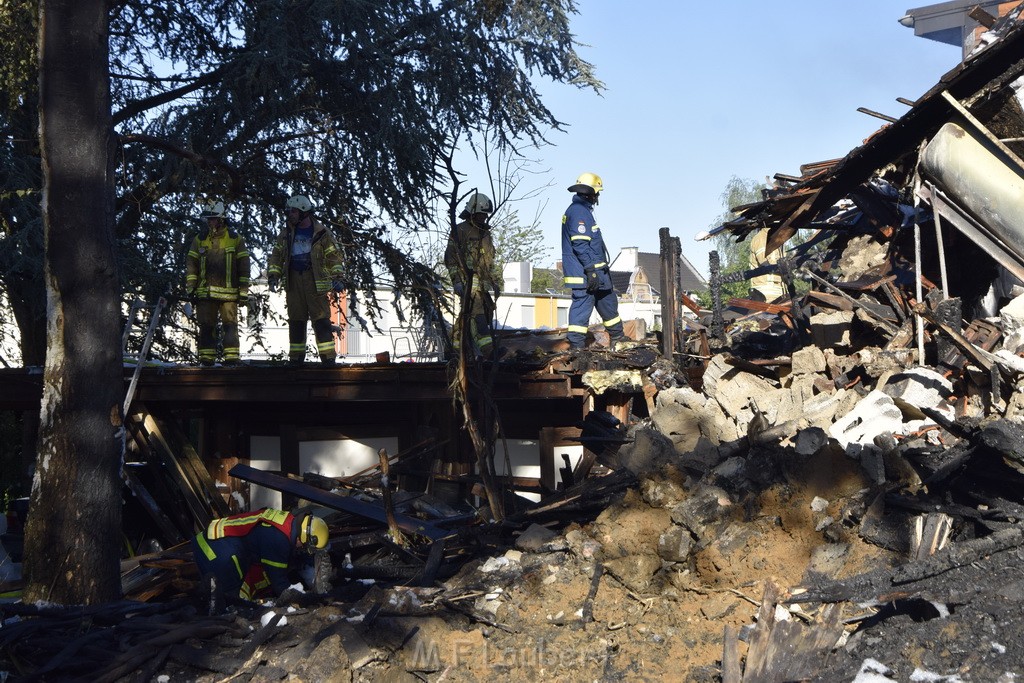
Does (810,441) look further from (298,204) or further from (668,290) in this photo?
(298,204)

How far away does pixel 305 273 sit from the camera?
9.91 m

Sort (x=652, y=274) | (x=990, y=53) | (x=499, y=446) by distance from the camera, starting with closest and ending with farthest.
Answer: (x=990, y=53), (x=499, y=446), (x=652, y=274)

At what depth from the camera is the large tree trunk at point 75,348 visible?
6.49 m

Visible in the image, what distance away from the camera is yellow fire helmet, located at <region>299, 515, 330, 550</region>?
661 centimetres

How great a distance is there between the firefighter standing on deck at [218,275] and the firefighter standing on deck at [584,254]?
3.47 m

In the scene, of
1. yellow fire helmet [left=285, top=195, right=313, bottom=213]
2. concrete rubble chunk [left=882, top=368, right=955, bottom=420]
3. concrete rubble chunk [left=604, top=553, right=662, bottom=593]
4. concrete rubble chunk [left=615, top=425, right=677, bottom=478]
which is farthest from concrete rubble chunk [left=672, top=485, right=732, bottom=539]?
yellow fire helmet [left=285, top=195, right=313, bottom=213]

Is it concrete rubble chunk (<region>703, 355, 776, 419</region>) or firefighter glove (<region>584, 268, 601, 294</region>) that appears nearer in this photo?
concrete rubble chunk (<region>703, 355, 776, 419</region>)

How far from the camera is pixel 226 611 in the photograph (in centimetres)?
620

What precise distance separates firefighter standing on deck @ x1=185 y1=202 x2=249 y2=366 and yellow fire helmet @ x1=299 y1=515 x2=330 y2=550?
12.5 feet

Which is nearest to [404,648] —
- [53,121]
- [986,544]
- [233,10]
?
[986,544]

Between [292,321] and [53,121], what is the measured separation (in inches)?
149

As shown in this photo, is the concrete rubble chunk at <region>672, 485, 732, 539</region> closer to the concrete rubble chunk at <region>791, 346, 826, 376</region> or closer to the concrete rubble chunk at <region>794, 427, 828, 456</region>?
the concrete rubble chunk at <region>794, 427, 828, 456</region>

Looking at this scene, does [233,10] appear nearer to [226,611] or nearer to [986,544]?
[226,611]

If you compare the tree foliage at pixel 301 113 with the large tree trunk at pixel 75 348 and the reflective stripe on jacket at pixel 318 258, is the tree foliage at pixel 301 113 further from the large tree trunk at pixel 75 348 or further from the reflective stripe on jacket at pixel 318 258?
the large tree trunk at pixel 75 348
